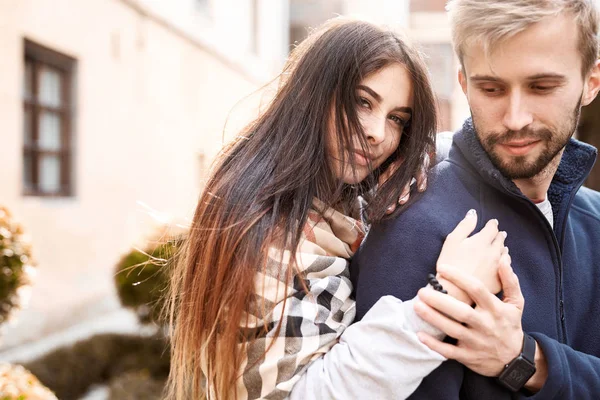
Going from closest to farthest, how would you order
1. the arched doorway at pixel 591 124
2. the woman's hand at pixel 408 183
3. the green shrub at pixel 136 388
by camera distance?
the woman's hand at pixel 408 183 < the arched doorway at pixel 591 124 < the green shrub at pixel 136 388

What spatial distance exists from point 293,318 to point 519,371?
0.54 meters

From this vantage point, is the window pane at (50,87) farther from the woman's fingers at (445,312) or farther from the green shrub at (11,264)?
the woman's fingers at (445,312)

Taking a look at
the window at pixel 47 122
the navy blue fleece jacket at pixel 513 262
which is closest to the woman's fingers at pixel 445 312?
the navy blue fleece jacket at pixel 513 262

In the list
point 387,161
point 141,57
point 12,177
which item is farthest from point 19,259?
point 141,57

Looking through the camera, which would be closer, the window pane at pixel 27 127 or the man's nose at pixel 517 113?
the man's nose at pixel 517 113

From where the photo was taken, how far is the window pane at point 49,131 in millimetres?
7801

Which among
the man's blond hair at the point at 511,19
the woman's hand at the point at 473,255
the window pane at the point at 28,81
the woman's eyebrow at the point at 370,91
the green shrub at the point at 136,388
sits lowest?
the green shrub at the point at 136,388

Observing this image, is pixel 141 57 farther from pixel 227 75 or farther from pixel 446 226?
pixel 446 226

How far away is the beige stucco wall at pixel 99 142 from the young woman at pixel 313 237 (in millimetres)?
4154

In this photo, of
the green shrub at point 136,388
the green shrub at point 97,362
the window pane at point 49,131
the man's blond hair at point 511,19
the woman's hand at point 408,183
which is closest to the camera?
the man's blond hair at point 511,19

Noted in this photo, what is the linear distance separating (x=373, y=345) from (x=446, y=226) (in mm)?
341

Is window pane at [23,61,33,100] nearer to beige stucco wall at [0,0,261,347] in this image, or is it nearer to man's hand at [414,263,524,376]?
beige stucco wall at [0,0,261,347]

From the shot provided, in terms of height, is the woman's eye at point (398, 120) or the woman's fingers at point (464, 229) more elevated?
the woman's eye at point (398, 120)

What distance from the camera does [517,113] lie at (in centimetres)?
164
